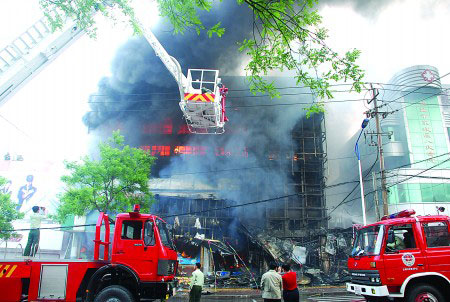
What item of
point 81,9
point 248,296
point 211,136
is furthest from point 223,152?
point 81,9

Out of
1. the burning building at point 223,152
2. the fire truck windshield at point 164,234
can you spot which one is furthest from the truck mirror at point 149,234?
the burning building at point 223,152

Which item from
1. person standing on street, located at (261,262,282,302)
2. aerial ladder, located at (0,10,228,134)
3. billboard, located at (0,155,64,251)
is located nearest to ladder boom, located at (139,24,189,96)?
aerial ladder, located at (0,10,228,134)

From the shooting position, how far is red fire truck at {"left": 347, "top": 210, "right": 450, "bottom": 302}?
6352mm

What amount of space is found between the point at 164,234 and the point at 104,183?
354 inches

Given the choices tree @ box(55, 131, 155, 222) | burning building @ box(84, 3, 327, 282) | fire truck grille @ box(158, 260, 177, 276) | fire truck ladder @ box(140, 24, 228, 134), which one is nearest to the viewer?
fire truck grille @ box(158, 260, 177, 276)

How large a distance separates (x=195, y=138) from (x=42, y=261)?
22700 millimetres

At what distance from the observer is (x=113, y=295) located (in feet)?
22.5

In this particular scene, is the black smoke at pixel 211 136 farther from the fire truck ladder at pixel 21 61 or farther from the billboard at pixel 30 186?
the fire truck ladder at pixel 21 61

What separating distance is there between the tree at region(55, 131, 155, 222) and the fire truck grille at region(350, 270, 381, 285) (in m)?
11.7

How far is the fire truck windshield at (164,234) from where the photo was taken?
772cm

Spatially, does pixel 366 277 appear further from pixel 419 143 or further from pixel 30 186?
pixel 419 143

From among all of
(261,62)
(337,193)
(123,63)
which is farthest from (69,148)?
(337,193)

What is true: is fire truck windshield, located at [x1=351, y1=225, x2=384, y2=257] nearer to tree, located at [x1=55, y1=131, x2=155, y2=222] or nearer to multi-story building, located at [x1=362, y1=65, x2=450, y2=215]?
tree, located at [x1=55, y1=131, x2=155, y2=222]

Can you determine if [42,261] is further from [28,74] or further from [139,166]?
[139,166]
